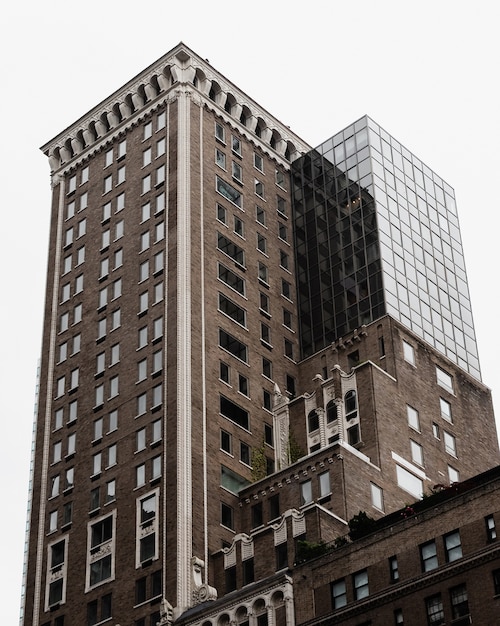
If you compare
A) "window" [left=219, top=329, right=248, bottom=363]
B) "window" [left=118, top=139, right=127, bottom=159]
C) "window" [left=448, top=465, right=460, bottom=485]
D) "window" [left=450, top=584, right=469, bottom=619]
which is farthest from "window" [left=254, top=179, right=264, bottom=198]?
"window" [left=450, top=584, right=469, bottom=619]

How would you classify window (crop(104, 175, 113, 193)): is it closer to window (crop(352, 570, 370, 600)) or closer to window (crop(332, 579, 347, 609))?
window (crop(332, 579, 347, 609))

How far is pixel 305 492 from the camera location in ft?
349

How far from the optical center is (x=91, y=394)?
120m

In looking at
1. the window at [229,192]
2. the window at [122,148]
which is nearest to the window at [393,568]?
the window at [229,192]

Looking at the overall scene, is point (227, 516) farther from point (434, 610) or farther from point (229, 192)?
point (229, 192)

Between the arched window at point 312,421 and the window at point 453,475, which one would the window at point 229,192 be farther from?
the window at point 453,475

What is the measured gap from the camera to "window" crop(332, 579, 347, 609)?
282 ft

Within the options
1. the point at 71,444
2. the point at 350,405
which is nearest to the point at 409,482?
the point at 350,405

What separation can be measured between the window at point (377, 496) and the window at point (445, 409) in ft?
48.3

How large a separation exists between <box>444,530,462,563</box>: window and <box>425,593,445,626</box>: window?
2.36 metres

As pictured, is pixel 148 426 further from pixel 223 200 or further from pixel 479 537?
pixel 479 537

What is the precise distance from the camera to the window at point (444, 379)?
400 feet

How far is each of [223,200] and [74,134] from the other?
21.1 metres

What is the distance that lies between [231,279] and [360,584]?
44797 mm
